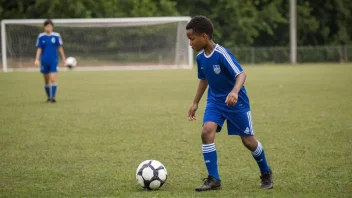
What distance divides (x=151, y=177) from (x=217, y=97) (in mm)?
949

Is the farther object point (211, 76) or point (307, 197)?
point (211, 76)

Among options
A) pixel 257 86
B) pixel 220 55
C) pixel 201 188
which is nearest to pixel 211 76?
pixel 220 55

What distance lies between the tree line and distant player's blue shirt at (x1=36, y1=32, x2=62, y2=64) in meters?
24.5

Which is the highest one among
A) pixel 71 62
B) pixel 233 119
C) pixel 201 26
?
pixel 201 26

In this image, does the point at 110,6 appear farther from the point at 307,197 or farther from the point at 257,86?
the point at 307,197

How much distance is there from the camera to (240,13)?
4678cm

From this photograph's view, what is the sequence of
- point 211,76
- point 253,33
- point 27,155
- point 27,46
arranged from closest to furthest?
point 211,76
point 27,155
point 27,46
point 253,33

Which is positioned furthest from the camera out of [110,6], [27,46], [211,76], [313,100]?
[110,6]

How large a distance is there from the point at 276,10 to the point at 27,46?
23482mm

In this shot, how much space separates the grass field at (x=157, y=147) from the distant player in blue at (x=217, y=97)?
1.08ft

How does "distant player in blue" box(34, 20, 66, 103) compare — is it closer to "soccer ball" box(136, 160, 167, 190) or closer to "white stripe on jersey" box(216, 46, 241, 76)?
"soccer ball" box(136, 160, 167, 190)

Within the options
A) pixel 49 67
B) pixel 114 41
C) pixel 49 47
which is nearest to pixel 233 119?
pixel 49 67

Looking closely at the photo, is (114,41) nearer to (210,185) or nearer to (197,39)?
(197,39)

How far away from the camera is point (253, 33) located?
46562mm
